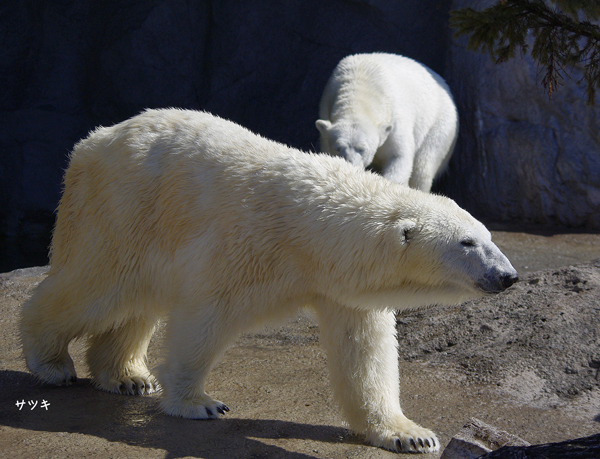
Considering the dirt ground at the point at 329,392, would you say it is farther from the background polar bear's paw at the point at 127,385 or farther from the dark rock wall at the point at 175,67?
the dark rock wall at the point at 175,67

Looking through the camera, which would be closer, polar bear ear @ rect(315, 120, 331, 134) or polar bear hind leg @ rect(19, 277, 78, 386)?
polar bear hind leg @ rect(19, 277, 78, 386)

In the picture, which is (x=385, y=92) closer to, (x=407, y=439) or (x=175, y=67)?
(x=175, y=67)

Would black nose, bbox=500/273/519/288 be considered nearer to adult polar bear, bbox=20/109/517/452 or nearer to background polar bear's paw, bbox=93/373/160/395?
adult polar bear, bbox=20/109/517/452

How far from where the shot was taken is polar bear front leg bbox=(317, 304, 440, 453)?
3.27 m

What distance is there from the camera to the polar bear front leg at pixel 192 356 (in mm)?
3246

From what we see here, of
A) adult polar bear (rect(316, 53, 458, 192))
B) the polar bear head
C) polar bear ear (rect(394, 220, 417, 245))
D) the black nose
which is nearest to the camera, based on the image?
the black nose

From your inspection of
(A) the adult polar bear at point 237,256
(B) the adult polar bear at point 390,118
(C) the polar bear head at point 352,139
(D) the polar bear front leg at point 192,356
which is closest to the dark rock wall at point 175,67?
(B) the adult polar bear at point 390,118

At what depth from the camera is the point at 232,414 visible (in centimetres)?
354

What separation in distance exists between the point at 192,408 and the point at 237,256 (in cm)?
82

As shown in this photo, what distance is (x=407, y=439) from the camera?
316 centimetres

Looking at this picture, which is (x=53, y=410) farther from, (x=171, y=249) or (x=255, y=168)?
(x=255, y=168)

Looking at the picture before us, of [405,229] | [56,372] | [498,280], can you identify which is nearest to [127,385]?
[56,372]

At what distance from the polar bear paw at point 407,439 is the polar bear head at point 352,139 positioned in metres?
4.24

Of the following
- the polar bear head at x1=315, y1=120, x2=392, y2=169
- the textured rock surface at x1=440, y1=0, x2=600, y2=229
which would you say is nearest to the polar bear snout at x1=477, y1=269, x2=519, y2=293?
the polar bear head at x1=315, y1=120, x2=392, y2=169
